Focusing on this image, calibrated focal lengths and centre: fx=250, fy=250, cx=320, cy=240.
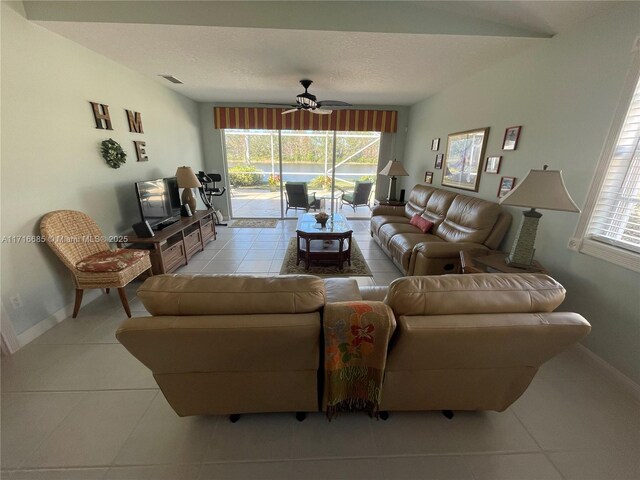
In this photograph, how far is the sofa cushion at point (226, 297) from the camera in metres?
1.07

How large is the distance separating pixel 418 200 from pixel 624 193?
8.20 ft

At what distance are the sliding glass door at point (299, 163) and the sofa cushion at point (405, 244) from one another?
253cm

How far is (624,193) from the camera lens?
1680 millimetres

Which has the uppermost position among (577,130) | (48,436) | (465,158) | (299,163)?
(577,130)

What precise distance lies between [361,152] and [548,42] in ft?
11.8

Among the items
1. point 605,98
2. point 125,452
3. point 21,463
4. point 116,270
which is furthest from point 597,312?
point 116,270

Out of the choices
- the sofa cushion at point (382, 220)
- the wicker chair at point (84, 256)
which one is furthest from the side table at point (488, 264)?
the wicker chair at point (84, 256)

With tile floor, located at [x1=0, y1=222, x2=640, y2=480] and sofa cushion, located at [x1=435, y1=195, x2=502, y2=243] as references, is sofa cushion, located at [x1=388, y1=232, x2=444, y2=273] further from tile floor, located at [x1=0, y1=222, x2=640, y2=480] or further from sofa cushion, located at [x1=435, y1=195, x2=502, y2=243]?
tile floor, located at [x1=0, y1=222, x2=640, y2=480]

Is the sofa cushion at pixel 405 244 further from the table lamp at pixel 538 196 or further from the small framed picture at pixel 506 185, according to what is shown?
the table lamp at pixel 538 196

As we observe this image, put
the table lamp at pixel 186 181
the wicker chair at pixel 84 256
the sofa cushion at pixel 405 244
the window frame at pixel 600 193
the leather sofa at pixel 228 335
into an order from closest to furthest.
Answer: the leather sofa at pixel 228 335
the window frame at pixel 600 193
the wicker chair at pixel 84 256
the sofa cushion at pixel 405 244
the table lamp at pixel 186 181

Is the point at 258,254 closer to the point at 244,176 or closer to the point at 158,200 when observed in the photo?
the point at 158,200

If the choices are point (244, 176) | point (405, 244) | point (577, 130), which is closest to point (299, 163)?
point (244, 176)

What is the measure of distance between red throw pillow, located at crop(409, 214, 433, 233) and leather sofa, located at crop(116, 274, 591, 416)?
2.25 metres

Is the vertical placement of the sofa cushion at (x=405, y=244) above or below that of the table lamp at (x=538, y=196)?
below
